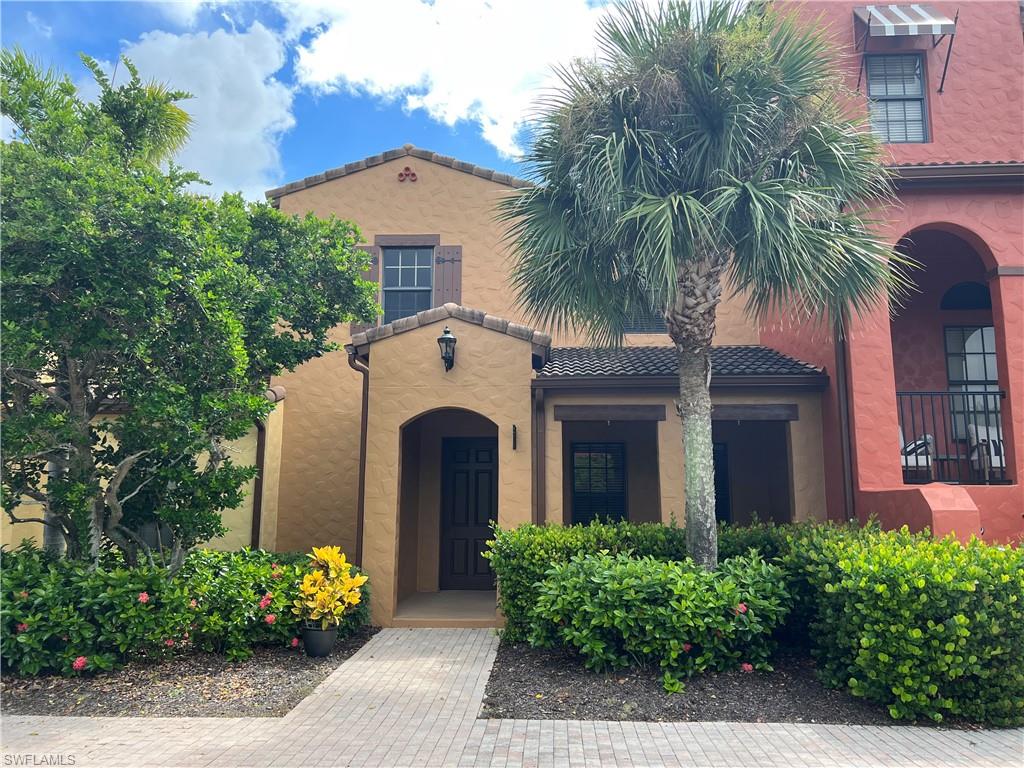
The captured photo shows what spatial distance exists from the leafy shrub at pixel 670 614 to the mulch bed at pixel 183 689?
2.75m

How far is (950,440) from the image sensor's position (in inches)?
431

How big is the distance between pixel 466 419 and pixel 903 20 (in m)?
10.0

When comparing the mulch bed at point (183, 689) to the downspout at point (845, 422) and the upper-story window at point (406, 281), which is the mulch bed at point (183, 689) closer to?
the upper-story window at point (406, 281)

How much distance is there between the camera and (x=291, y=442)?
39.8 ft

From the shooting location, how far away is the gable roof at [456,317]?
9.86m

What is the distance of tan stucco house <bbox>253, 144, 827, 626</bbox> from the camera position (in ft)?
32.3

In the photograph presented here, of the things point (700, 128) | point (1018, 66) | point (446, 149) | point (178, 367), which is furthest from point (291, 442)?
point (1018, 66)

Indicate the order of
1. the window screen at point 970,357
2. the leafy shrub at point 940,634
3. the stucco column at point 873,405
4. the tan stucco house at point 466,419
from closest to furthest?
the leafy shrub at point 940,634
the stucco column at point 873,405
the tan stucco house at point 466,419
the window screen at point 970,357

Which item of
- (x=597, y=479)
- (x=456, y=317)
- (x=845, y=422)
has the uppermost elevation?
(x=456, y=317)

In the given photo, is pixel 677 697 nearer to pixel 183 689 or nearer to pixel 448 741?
pixel 448 741

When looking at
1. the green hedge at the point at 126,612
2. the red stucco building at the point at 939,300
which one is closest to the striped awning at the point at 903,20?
the red stucco building at the point at 939,300

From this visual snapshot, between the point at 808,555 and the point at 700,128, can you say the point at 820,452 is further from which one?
the point at 700,128

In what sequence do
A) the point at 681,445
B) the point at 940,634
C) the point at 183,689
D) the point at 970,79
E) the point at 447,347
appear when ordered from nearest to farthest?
the point at 940,634 → the point at 183,689 → the point at 447,347 → the point at 681,445 → the point at 970,79

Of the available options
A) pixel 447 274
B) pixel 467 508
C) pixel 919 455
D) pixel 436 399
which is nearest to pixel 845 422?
pixel 919 455
